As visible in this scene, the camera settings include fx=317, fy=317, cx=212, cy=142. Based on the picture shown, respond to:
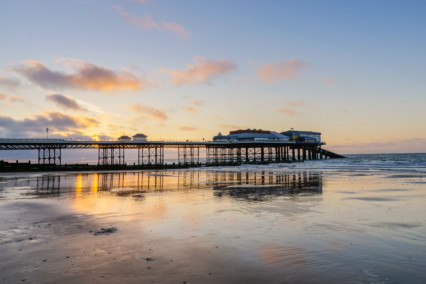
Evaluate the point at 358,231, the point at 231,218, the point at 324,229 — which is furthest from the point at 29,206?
the point at 358,231

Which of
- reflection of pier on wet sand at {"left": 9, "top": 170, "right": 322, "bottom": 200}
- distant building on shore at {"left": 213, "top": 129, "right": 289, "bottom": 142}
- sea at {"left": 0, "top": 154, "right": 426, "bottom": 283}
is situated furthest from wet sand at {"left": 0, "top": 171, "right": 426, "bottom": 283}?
distant building on shore at {"left": 213, "top": 129, "right": 289, "bottom": 142}

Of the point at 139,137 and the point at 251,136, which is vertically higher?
the point at 251,136

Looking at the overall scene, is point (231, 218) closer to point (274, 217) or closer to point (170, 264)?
point (274, 217)

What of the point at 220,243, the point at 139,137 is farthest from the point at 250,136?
the point at 220,243

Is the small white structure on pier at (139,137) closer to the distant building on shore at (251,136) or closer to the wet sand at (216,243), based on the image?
the distant building on shore at (251,136)

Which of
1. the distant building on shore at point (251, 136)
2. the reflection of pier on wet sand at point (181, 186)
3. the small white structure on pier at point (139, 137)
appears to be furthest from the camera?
the distant building on shore at point (251, 136)

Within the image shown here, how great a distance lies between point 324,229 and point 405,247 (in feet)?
9.54

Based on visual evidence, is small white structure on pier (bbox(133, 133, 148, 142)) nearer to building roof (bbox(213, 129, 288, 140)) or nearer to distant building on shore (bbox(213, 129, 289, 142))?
distant building on shore (bbox(213, 129, 289, 142))

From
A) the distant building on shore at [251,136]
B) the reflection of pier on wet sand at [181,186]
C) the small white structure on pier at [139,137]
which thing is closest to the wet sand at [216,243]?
the reflection of pier on wet sand at [181,186]

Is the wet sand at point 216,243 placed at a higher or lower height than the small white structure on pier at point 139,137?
lower

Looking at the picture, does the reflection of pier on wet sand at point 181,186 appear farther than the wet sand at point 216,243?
Yes

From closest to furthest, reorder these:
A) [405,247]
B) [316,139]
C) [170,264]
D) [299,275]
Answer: [299,275] < [170,264] < [405,247] < [316,139]

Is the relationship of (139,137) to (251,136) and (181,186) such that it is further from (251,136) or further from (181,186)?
(181,186)

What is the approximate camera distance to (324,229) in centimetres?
1193
